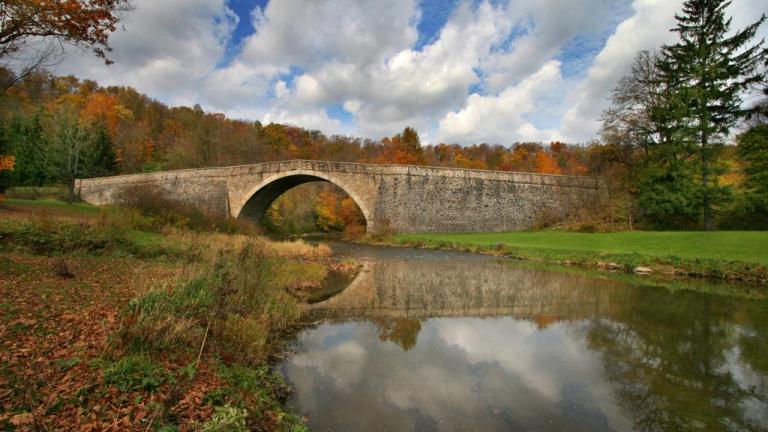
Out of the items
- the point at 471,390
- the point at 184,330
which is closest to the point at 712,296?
the point at 471,390

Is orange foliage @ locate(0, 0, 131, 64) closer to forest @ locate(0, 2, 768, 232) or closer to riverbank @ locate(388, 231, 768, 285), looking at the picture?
forest @ locate(0, 2, 768, 232)

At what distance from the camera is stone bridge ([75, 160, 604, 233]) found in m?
32.9

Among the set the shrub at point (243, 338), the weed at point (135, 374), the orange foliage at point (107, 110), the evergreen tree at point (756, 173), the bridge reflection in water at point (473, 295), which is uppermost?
the orange foliage at point (107, 110)

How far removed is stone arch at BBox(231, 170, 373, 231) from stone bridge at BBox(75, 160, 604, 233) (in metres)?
0.08

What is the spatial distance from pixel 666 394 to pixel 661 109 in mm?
24478

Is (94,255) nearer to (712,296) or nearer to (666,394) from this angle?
(666,394)

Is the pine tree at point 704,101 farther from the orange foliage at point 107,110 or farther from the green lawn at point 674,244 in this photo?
the orange foliage at point 107,110

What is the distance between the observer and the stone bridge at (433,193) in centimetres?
3294

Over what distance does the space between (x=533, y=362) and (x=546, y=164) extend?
62.6 m

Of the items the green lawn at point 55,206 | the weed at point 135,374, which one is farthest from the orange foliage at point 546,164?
the weed at point 135,374

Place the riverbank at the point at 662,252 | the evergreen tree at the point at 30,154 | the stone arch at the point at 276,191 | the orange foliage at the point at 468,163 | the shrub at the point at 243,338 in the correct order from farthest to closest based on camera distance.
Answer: the orange foliage at the point at 468,163, the evergreen tree at the point at 30,154, the stone arch at the point at 276,191, the riverbank at the point at 662,252, the shrub at the point at 243,338

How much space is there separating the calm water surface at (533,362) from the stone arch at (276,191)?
71.6ft

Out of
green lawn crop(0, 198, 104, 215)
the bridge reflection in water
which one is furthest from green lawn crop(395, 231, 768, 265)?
green lawn crop(0, 198, 104, 215)

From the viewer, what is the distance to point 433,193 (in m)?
33.3
